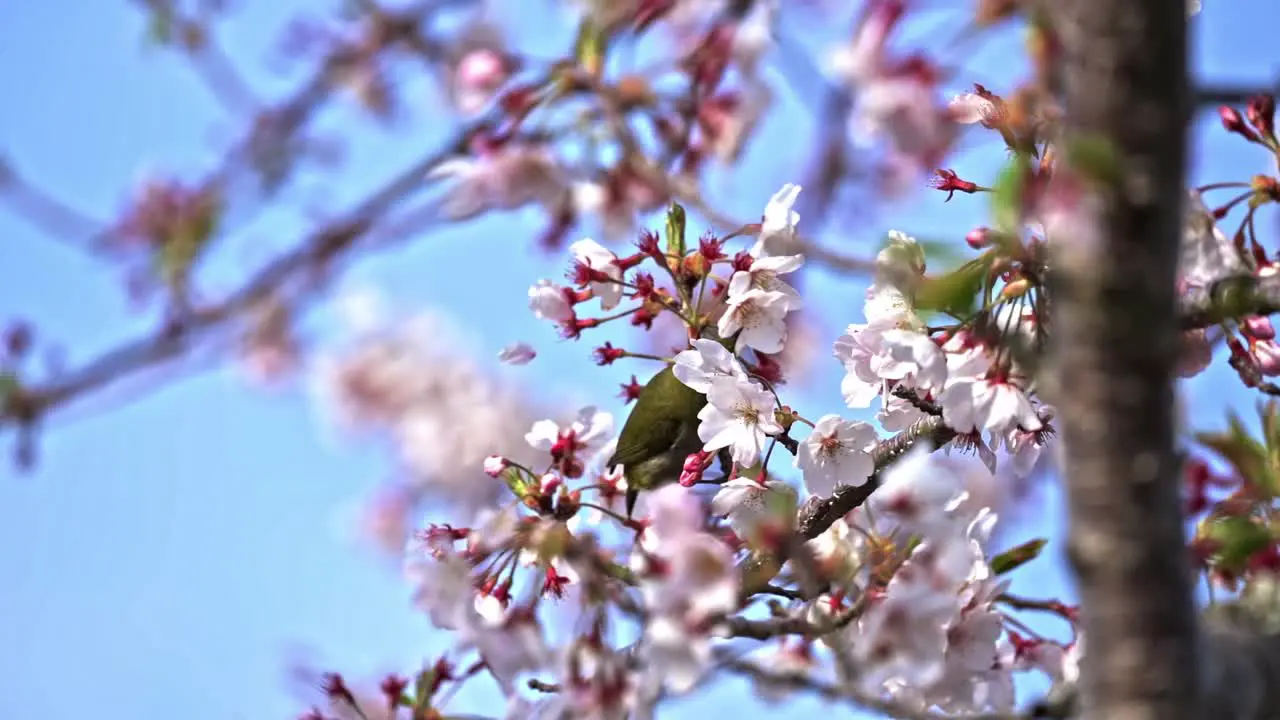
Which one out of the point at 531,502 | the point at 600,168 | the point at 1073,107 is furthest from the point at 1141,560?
the point at 600,168

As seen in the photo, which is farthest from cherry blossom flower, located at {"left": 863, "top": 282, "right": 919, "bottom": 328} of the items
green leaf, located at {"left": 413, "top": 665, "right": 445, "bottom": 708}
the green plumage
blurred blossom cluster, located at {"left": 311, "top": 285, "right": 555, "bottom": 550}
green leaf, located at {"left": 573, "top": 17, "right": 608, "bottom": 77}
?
blurred blossom cluster, located at {"left": 311, "top": 285, "right": 555, "bottom": 550}

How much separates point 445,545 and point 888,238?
90 cm

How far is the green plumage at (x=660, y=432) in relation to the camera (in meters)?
2.67

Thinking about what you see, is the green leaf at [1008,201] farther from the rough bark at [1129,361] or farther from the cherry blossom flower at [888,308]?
the cherry blossom flower at [888,308]

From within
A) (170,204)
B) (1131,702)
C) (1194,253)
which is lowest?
(1131,702)

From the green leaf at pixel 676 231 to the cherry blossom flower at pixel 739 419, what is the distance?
27 centimetres

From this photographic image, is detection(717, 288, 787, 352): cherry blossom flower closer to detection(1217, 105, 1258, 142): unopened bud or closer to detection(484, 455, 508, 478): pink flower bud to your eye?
detection(484, 455, 508, 478): pink flower bud

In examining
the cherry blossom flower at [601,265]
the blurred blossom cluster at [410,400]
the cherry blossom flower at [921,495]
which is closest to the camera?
the cherry blossom flower at [921,495]

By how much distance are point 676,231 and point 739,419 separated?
0.37 meters

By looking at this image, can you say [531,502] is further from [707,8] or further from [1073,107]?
[707,8]

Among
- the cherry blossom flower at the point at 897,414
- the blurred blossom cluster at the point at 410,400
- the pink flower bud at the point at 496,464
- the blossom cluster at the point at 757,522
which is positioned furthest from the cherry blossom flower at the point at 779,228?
the blurred blossom cluster at the point at 410,400

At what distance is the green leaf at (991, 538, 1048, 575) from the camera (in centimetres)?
200

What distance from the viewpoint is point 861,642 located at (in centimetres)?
167

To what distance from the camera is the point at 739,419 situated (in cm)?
216
